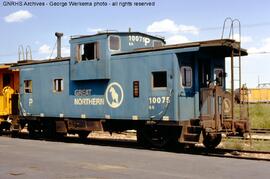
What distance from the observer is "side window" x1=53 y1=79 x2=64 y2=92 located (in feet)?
59.8

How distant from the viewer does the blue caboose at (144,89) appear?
46.1 ft

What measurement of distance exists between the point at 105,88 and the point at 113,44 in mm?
1639

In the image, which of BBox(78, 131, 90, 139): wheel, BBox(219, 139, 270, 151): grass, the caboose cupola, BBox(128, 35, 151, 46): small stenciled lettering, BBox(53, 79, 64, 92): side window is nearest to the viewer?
BBox(219, 139, 270, 151): grass

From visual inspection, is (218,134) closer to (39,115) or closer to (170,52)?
(170,52)

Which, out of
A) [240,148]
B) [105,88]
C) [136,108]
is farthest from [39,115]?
[240,148]

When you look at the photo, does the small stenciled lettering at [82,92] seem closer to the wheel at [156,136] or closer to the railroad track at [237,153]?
the wheel at [156,136]

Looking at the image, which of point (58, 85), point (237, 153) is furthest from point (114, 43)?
point (237, 153)

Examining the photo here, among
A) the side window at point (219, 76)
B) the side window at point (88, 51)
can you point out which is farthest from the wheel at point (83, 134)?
the side window at point (219, 76)

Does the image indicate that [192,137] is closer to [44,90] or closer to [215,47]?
[215,47]

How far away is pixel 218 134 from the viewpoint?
1468 cm

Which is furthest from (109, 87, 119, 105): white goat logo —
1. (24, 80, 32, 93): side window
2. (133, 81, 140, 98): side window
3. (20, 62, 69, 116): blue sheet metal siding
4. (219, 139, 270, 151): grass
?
(24, 80, 32, 93): side window

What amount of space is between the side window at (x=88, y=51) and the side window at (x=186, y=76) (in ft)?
11.6

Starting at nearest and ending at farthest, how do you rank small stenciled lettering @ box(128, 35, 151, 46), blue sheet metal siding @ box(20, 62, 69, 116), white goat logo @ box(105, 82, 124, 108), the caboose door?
the caboose door < white goat logo @ box(105, 82, 124, 108) < small stenciled lettering @ box(128, 35, 151, 46) < blue sheet metal siding @ box(20, 62, 69, 116)

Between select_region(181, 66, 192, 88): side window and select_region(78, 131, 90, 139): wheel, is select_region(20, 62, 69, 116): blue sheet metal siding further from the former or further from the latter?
select_region(181, 66, 192, 88): side window
